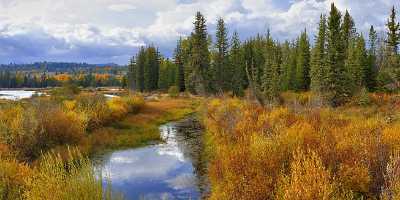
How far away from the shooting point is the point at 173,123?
3959 centimetres

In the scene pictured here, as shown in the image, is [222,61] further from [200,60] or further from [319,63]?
[319,63]

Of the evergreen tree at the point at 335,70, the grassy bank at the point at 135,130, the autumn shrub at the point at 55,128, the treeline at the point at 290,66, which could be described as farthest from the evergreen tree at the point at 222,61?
the autumn shrub at the point at 55,128

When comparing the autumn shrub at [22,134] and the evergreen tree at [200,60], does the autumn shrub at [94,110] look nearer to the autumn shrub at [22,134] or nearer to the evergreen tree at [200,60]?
the autumn shrub at [22,134]

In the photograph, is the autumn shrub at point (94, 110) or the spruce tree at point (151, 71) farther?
the spruce tree at point (151, 71)

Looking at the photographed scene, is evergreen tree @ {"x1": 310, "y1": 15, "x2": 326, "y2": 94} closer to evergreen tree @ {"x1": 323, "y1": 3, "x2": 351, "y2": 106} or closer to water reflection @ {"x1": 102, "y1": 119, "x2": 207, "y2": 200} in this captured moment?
evergreen tree @ {"x1": 323, "y1": 3, "x2": 351, "y2": 106}

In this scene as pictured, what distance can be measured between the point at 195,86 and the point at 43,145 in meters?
47.7

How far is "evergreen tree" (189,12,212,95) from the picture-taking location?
65688 mm

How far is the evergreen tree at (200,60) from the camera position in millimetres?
65688

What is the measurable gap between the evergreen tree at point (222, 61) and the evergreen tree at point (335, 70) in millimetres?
25602

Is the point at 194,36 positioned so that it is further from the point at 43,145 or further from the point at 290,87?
the point at 43,145

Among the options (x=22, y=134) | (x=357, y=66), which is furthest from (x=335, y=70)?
(x=22, y=134)

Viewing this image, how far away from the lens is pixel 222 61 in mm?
69938

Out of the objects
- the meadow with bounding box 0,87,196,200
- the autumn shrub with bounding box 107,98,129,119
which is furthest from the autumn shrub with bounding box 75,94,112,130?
the autumn shrub with bounding box 107,98,129,119

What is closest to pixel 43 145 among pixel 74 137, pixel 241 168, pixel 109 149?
pixel 74 137
